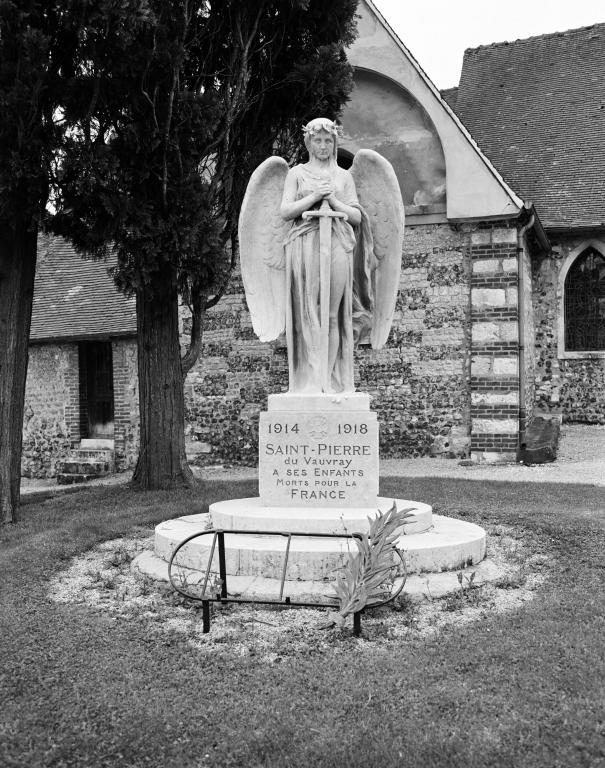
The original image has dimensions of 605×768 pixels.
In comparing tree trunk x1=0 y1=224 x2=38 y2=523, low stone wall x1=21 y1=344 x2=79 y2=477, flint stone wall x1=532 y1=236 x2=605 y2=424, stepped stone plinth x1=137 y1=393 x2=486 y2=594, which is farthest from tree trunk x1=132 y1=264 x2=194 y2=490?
flint stone wall x1=532 y1=236 x2=605 y2=424

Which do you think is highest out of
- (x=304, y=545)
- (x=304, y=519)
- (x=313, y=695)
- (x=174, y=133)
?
(x=174, y=133)

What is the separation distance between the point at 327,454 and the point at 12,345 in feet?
14.2

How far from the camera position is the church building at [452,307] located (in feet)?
41.0

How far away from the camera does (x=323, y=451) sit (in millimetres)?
5977

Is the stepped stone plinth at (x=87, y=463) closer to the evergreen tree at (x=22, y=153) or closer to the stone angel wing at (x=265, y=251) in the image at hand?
the evergreen tree at (x=22, y=153)

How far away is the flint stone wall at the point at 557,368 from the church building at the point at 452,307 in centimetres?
3

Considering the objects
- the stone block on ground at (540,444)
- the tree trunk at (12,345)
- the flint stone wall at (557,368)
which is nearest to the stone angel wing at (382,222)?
the tree trunk at (12,345)

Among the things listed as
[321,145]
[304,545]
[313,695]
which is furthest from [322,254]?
[313,695]

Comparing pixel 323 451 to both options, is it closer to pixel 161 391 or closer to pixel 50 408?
pixel 161 391

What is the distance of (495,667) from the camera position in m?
3.61

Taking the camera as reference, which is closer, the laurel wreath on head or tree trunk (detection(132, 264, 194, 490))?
the laurel wreath on head

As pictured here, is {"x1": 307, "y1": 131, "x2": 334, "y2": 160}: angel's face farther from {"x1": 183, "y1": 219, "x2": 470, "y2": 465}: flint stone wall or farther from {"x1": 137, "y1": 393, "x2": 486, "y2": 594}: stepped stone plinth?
{"x1": 183, "y1": 219, "x2": 470, "y2": 465}: flint stone wall

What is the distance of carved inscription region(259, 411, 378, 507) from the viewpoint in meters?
5.95

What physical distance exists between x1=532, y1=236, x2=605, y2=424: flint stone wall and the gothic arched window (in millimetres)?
337
